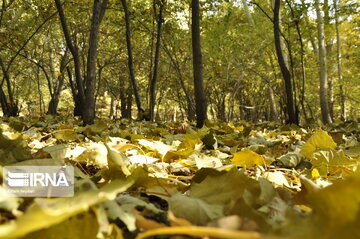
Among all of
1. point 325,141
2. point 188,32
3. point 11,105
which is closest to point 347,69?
point 188,32

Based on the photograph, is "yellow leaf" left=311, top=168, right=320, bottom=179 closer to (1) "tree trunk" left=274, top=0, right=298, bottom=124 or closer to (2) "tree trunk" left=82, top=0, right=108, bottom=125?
(2) "tree trunk" left=82, top=0, right=108, bottom=125

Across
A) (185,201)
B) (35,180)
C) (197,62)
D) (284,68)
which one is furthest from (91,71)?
(185,201)

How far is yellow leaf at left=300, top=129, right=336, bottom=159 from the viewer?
116 centimetres

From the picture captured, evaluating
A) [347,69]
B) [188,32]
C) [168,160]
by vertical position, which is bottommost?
[168,160]

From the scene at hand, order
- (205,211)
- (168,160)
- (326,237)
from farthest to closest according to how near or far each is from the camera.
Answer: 1. (168,160)
2. (205,211)
3. (326,237)

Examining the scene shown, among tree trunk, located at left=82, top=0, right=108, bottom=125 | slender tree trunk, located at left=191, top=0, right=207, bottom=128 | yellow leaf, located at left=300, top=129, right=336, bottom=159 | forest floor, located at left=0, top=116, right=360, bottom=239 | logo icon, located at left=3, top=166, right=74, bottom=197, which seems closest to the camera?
forest floor, located at left=0, top=116, right=360, bottom=239

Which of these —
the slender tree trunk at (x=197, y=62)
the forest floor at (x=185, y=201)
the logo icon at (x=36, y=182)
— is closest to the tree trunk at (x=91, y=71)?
the slender tree trunk at (x=197, y=62)

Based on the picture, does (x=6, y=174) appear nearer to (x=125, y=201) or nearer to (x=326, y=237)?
(x=125, y=201)

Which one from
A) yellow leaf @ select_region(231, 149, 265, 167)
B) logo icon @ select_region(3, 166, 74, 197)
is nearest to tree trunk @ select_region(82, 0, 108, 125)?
yellow leaf @ select_region(231, 149, 265, 167)

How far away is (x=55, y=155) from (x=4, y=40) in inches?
316

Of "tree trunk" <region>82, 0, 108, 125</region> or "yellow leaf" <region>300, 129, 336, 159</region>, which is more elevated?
"tree trunk" <region>82, 0, 108, 125</region>

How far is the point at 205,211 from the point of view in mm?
495

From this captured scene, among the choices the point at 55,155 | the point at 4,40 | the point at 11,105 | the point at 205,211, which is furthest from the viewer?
the point at 11,105

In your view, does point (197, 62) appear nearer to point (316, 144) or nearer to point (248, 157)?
point (316, 144)
